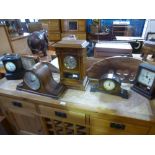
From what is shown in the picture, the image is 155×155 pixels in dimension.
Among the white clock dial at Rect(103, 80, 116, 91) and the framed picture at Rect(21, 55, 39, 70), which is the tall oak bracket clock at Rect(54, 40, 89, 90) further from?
the framed picture at Rect(21, 55, 39, 70)

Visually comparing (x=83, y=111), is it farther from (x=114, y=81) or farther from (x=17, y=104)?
(x=17, y=104)

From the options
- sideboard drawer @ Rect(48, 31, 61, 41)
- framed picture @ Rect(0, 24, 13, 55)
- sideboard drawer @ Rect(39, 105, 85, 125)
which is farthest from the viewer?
sideboard drawer @ Rect(48, 31, 61, 41)

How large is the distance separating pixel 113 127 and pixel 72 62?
454 mm

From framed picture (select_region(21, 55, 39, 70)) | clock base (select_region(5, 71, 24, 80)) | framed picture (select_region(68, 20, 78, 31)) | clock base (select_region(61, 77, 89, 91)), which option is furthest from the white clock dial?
framed picture (select_region(68, 20, 78, 31))

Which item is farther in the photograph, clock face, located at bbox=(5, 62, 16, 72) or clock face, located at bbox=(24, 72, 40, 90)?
clock face, located at bbox=(5, 62, 16, 72)

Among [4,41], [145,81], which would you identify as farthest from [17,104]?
[4,41]

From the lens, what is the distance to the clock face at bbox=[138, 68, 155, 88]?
723mm

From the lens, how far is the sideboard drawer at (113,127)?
0.73 meters

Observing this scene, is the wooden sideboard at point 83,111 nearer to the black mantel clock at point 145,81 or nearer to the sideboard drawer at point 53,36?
the black mantel clock at point 145,81

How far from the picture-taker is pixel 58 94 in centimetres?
84

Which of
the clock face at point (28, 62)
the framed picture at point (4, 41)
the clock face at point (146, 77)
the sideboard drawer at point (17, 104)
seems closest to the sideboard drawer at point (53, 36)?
the framed picture at point (4, 41)

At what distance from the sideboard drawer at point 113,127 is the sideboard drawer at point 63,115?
0.25ft

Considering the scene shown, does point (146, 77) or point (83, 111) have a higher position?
→ point (146, 77)

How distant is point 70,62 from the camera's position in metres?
0.81
